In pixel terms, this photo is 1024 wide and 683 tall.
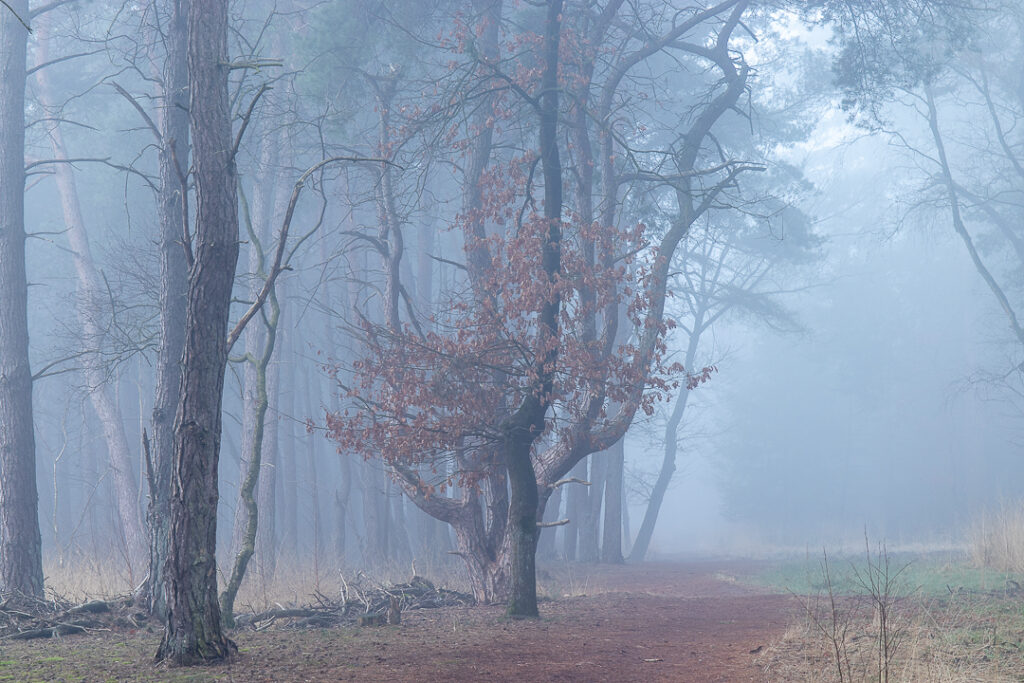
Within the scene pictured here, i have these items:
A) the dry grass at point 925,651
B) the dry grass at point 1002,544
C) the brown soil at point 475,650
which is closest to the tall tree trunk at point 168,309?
the brown soil at point 475,650

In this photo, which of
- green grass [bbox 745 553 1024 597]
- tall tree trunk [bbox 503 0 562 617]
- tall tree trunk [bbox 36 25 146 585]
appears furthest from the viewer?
tall tree trunk [bbox 36 25 146 585]

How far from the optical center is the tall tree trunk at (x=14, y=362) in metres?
10.1

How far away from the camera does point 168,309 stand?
9.16 m

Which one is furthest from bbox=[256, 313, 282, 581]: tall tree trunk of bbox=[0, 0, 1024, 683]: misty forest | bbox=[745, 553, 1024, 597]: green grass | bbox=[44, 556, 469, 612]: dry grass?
bbox=[745, 553, 1024, 597]: green grass

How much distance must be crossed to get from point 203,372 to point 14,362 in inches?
251

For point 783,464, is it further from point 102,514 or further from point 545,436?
point 545,436

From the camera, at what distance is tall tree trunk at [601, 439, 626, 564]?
22531 millimetres

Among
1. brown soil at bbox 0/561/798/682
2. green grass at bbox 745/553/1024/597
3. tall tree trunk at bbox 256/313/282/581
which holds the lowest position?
green grass at bbox 745/553/1024/597

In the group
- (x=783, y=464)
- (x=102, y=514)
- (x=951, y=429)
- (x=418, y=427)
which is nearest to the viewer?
(x=418, y=427)

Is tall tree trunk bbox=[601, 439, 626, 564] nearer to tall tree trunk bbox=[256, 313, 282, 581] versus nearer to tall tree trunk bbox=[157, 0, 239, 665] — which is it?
tall tree trunk bbox=[256, 313, 282, 581]

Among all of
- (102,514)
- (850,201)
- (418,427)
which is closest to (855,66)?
(418,427)

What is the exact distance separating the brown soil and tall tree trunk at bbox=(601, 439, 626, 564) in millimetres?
11997

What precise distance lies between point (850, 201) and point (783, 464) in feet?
56.3

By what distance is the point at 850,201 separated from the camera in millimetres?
52812
